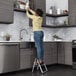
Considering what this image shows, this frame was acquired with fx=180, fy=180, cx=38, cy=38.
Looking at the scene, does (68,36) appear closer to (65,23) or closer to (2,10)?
(65,23)

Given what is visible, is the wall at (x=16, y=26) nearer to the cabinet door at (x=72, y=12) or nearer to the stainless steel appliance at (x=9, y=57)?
the stainless steel appliance at (x=9, y=57)

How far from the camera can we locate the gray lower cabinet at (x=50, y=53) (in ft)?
18.0

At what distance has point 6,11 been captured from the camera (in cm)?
471

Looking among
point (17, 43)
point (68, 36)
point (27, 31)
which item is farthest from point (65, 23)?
point (17, 43)

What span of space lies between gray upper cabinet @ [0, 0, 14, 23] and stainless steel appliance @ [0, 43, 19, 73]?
689mm

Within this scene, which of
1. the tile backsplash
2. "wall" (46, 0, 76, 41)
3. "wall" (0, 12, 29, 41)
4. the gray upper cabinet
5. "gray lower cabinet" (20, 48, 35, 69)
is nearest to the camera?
the gray upper cabinet

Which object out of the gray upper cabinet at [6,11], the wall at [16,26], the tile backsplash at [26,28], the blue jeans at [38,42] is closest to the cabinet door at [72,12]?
the tile backsplash at [26,28]

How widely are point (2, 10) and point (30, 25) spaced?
4.14 ft

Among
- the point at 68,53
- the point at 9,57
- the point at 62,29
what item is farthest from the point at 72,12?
the point at 9,57

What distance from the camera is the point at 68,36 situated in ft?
20.7

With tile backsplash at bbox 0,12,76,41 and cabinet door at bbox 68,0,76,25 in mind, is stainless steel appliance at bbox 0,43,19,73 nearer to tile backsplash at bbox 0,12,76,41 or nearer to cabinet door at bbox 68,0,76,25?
tile backsplash at bbox 0,12,76,41

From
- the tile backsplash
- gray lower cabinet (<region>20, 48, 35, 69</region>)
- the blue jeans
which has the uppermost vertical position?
the tile backsplash

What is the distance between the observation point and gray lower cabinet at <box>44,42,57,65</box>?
216 inches

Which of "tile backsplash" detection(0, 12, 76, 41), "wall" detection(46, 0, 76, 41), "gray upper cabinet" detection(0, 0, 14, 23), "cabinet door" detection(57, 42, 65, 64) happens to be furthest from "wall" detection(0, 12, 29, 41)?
"cabinet door" detection(57, 42, 65, 64)
